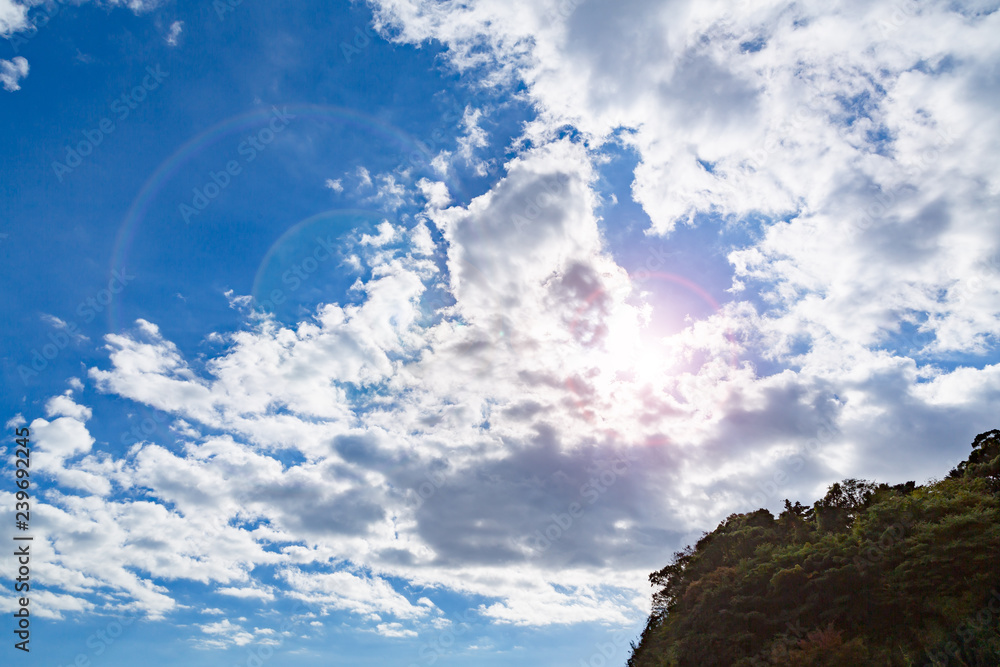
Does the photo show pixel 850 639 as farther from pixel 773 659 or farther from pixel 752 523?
pixel 752 523

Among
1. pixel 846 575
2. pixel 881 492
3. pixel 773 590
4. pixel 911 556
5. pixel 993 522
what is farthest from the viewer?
pixel 881 492

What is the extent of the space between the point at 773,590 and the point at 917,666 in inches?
336

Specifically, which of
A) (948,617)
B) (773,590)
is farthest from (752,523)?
(948,617)

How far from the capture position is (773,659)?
26.7 meters

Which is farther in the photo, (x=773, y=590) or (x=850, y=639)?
(x=773, y=590)

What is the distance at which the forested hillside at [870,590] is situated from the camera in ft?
77.2

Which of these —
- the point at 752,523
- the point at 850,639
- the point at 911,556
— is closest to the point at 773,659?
the point at 850,639

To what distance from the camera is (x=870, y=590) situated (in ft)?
89.2

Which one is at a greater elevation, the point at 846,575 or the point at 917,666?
the point at 846,575

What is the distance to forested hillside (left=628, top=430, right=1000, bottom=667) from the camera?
23531 mm

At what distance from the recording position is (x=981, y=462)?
109 ft

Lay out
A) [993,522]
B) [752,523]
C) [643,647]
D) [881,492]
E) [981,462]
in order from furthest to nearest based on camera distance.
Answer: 1. [752,523]
2. [643,647]
3. [881,492]
4. [981,462]
5. [993,522]

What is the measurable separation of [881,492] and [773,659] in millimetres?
15509

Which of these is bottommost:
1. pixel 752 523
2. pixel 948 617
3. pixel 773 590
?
pixel 948 617
